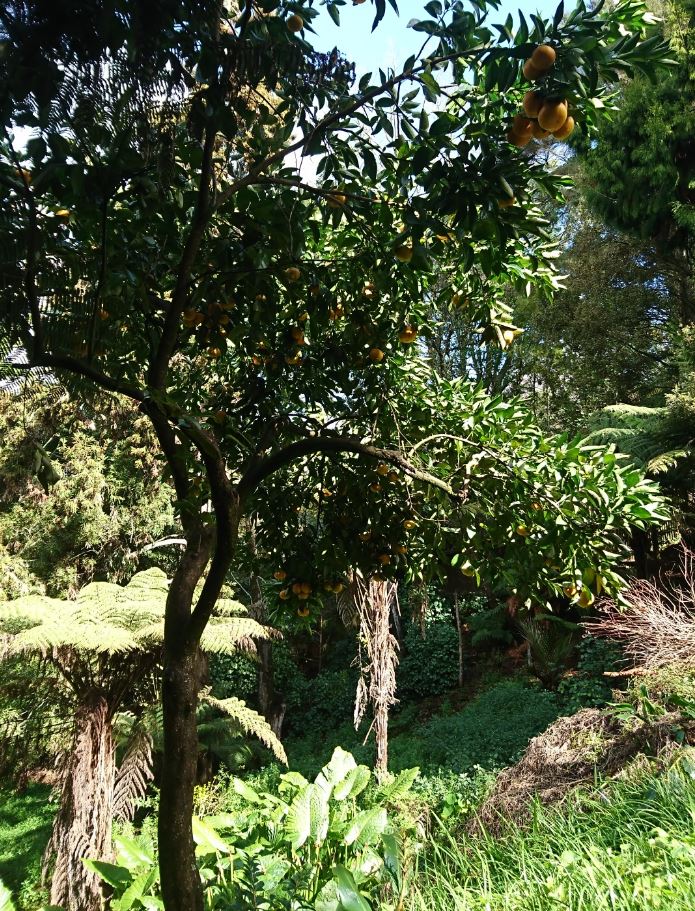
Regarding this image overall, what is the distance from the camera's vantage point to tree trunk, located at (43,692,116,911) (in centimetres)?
514

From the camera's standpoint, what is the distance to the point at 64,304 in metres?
1.62

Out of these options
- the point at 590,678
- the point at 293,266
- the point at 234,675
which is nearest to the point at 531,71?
the point at 293,266

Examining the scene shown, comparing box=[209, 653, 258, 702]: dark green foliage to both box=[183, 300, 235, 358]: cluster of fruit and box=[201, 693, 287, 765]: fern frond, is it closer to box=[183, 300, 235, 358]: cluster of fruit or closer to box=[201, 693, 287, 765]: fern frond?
box=[201, 693, 287, 765]: fern frond

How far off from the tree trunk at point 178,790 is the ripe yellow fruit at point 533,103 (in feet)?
5.42

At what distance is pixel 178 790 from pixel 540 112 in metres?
1.95

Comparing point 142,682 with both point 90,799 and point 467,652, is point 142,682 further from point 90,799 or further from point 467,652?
point 467,652

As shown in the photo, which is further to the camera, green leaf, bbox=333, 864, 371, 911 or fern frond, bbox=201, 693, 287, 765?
fern frond, bbox=201, 693, 287, 765

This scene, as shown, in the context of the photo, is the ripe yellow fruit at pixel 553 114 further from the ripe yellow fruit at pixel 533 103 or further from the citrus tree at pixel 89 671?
the citrus tree at pixel 89 671

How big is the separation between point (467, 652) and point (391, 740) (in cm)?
284

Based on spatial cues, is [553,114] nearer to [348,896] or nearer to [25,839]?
[348,896]

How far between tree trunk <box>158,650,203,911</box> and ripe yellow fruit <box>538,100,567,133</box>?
165 centimetres

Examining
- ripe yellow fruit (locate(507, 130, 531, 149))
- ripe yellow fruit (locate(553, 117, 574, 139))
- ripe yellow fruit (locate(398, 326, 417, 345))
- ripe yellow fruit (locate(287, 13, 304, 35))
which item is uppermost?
ripe yellow fruit (locate(287, 13, 304, 35))

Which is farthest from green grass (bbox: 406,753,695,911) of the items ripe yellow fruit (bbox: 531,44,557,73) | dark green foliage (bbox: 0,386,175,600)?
dark green foliage (bbox: 0,386,175,600)

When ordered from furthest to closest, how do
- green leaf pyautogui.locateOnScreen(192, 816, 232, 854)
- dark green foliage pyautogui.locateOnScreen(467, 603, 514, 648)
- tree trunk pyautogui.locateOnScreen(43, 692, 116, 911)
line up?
dark green foliage pyautogui.locateOnScreen(467, 603, 514, 648) → tree trunk pyautogui.locateOnScreen(43, 692, 116, 911) → green leaf pyautogui.locateOnScreen(192, 816, 232, 854)
